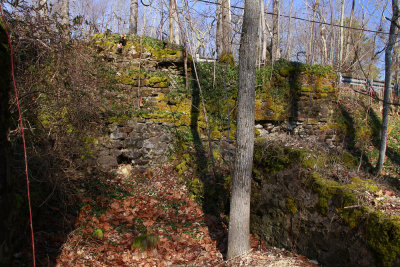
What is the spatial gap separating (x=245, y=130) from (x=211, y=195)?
2.94 m

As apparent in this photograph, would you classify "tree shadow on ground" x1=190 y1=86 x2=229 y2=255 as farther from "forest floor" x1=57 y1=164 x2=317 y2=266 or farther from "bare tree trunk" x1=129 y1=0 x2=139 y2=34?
"bare tree trunk" x1=129 y1=0 x2=139 y2=34

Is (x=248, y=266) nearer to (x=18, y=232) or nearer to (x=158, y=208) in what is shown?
(x=158, y=208)

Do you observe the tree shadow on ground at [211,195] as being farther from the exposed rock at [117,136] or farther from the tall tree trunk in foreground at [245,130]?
the exposed rock at [117,136]

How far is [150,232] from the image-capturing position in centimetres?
598

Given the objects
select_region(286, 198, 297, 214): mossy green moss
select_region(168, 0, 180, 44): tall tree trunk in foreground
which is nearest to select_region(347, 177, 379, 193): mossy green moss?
select_region(286, 198, 297, 214): mossy green moss

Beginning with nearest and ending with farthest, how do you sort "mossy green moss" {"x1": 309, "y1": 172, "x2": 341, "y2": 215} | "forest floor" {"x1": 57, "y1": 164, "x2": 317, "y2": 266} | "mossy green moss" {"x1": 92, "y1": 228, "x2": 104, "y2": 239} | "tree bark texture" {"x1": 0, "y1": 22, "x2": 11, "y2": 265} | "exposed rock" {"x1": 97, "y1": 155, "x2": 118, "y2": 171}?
1. "tree bark texture" {"x1": 0, "y1": 22, "x2": 11, "y2": 265}
2. "mossy green moss" {"x1": 309, "y1": 172, "x2": 341, "y2": 215}
3. "forest floor" {"x1": 57, "y1": 164, "x2": 317, "y2": 266}
4. "mossy green moss" {"x1": 92, "y1": 228, "x2": 104, "y2": 239}
5. "exposed rock" {"x1": 97, "y1": 155, "x2": 118, "y2": 171}

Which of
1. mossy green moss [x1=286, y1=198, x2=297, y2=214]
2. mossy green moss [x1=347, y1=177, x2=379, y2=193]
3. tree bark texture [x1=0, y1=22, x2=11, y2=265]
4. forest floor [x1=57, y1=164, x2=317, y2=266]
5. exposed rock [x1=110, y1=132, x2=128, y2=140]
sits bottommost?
forest floor [x1=57, y1=164, x2=317, y2=266]

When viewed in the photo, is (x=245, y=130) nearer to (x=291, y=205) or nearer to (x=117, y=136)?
(x=291, y=205)

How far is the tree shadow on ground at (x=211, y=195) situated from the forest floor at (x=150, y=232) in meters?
0.04

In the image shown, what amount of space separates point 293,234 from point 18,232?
4.60m

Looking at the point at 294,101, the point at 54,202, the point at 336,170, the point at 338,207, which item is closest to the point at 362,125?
the point at 294,101

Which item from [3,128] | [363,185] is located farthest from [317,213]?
[3,128]

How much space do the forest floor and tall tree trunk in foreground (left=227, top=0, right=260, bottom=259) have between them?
1.49 feet

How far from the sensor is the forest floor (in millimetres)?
4957
